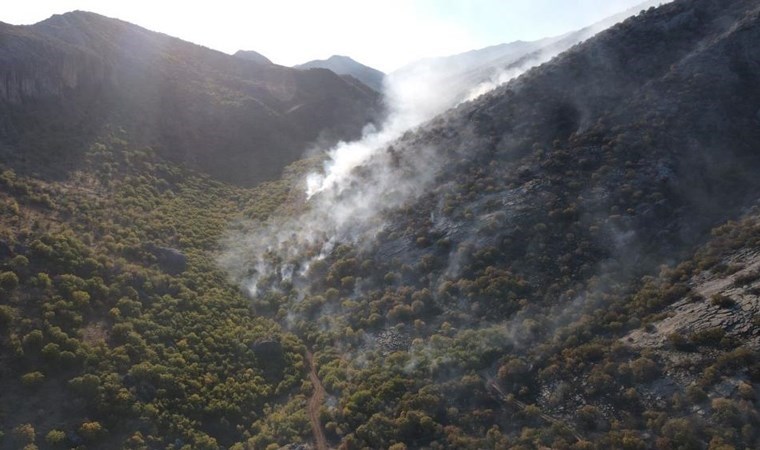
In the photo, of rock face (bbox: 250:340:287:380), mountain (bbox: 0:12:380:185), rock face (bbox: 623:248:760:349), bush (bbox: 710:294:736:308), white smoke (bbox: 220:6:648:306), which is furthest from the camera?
mountain (bbox: 0:12:380:185)

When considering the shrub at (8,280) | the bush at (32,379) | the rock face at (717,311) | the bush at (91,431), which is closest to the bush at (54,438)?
the bush at (91,431)

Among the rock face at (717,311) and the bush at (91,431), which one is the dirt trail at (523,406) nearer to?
the rock face at (717,311)

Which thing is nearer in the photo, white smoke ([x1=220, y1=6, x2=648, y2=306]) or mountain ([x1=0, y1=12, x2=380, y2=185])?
white smoke ([x1=220, y1=6, x2=648, y2=306])

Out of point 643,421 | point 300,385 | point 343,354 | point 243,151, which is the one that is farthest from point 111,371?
point 243,151

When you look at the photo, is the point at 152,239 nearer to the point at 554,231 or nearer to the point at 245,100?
the point at 554,231

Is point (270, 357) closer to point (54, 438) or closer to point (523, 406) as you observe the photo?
point (54, 438)

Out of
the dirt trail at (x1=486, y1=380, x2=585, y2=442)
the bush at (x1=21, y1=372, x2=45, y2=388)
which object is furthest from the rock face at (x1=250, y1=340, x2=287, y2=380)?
the dirt trail at (x1=486, y1=380, x2=585, y2=442)

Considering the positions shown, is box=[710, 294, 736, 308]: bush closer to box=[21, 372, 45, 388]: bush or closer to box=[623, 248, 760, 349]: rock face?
box=[623, 248, 760, 349]: rock face
